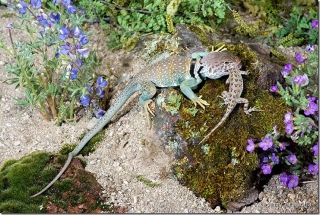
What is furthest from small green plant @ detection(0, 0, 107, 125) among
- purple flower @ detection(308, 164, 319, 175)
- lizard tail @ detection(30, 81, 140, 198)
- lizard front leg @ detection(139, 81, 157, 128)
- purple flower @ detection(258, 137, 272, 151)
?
purple flower @ detection(308, 164, 319, 175)

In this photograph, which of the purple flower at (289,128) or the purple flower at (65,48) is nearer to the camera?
the purple flower at (289,128)

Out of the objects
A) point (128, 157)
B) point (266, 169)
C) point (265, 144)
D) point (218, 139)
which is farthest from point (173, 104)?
point (266, 169)

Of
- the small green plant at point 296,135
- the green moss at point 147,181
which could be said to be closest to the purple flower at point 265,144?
the small green plant at point 296,135

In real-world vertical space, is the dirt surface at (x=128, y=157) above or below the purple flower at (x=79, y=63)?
below

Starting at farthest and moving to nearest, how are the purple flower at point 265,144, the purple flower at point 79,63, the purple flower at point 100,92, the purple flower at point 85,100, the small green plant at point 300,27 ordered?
the small green plant at point 300,27 → the purple flower at point 100,92 → the purple flower at point 85,100 → the purple flower at point 79,63 → the purple flower at point 265,144

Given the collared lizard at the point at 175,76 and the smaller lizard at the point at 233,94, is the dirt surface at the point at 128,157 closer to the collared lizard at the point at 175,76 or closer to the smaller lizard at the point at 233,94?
the collared lizard at the point at 175,76

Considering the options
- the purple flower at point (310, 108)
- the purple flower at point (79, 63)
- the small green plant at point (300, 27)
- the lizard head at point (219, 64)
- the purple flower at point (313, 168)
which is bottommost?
the small green plant at point (300, 27)

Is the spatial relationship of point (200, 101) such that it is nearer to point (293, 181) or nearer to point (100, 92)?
point (293, 181)
